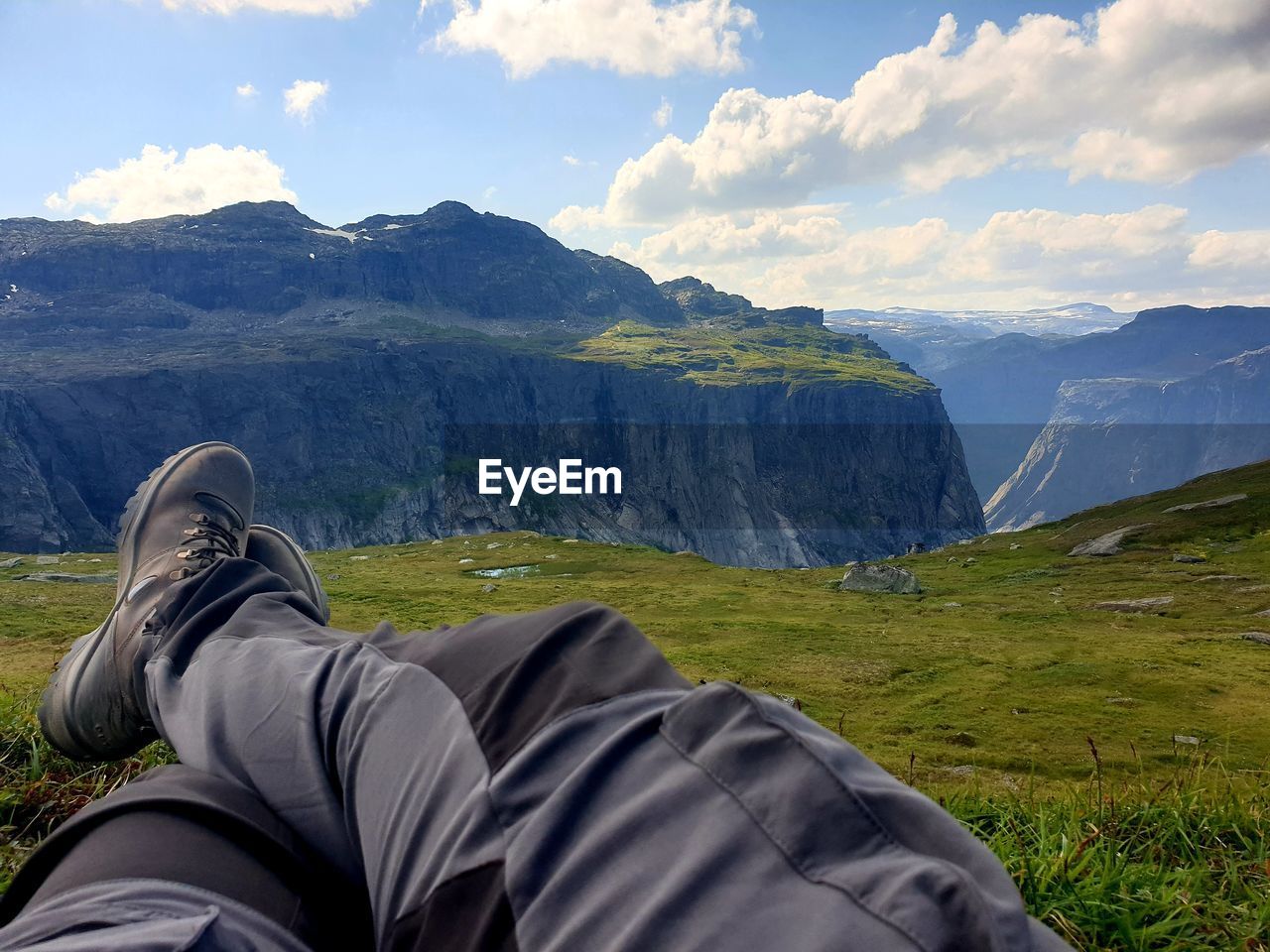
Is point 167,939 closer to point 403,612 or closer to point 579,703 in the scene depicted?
point 579,703

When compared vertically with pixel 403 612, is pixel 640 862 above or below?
above

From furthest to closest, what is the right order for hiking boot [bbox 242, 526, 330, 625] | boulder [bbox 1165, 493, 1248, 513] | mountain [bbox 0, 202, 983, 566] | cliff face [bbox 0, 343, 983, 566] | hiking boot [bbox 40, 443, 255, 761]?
mountain [bbox 0, 202, 983, 566]
cliff face [bbox 0, 343, 983, 566]
boulder [bbox 1165, 493, 1248, 513]
hiking boot [bbox 242, 526, 330, 625]
hiking boot [bbox 40, 443, 255, 761]

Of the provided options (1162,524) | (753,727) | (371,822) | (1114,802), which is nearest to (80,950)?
(371,822)

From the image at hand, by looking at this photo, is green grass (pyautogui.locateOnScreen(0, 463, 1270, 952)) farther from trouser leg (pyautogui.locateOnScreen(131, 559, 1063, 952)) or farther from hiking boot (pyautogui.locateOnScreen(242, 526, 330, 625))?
trouser leg (pyautogui.locateOnScreen(131, 559, 1063, 952))

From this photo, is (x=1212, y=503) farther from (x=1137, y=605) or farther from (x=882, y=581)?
(x=1137, y=605)

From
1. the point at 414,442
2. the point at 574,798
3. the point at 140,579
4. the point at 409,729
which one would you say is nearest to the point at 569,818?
the point at 574,798

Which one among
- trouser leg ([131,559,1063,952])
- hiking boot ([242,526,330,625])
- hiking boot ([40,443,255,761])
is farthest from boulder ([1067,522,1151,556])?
trouser leg ([131,559,1063,952])
